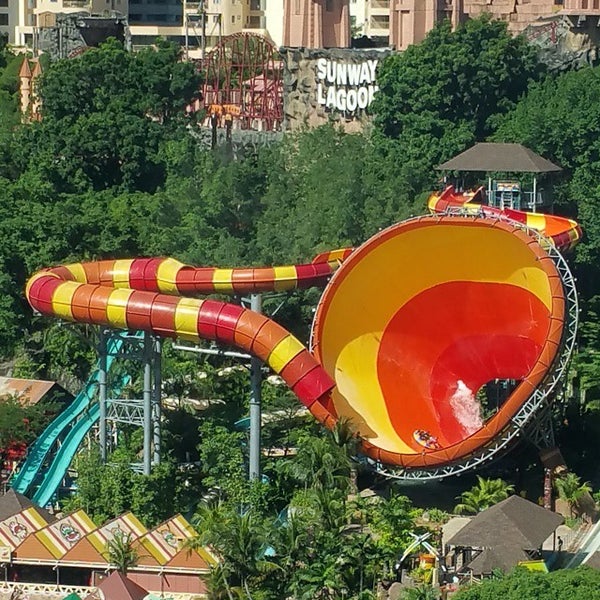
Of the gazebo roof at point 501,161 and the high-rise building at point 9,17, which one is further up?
the gazebo roof at point 501,161

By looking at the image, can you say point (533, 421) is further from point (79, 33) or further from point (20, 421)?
point (79, 33)

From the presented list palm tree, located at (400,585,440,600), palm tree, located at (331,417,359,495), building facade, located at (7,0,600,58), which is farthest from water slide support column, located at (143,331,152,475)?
building facade, located at (7,0,600,58)

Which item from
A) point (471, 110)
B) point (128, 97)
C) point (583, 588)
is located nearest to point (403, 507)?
point (583, 588)

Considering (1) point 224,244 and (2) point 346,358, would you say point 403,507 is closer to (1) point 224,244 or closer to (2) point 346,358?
(2) point 346,358

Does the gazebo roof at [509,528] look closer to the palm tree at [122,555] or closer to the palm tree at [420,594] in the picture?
the palm tree at [420,594]

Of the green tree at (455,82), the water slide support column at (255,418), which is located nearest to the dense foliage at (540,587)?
the water slide support column at (255,418)

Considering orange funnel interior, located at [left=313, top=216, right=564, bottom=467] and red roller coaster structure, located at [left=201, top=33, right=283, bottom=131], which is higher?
red roller coaster structure, located at [left=201, top=33, right=283, bottom=131]

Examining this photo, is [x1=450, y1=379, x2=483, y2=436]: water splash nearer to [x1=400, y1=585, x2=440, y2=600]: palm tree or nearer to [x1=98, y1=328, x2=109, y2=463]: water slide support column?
[x1=98, y1=328, x2=109, y2=463]: water slide support column
